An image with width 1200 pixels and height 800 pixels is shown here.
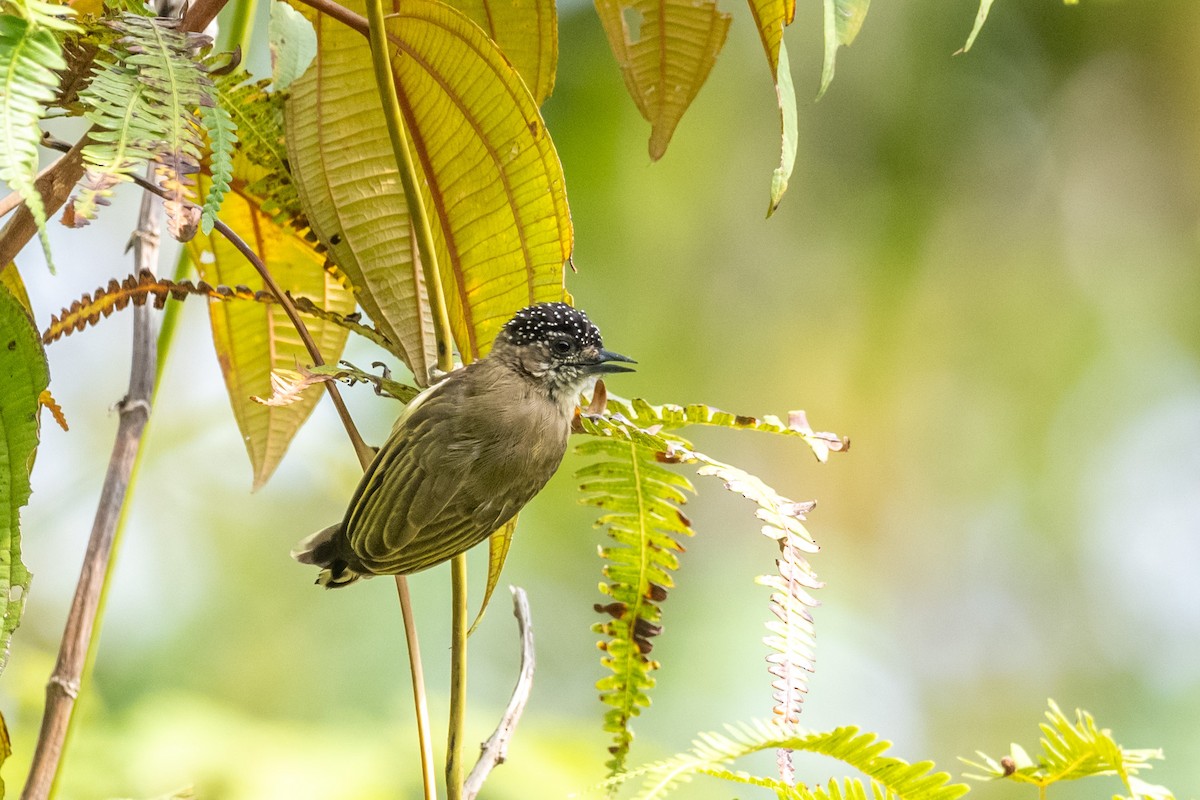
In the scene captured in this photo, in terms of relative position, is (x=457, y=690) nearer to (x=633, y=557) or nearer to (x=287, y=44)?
(x=633, y=557)

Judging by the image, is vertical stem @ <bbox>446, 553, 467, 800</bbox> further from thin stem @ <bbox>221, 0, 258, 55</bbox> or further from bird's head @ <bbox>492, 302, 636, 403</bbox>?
thin stem @ <bbox>221, 0, 258, 55</bbox>

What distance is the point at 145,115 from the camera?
88 cm

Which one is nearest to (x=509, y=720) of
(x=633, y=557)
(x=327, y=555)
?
(x=633, y=557)

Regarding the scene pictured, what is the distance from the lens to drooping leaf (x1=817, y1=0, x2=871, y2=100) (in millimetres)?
973

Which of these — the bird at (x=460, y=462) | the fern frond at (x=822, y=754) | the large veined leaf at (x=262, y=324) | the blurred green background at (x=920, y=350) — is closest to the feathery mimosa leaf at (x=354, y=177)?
the bird at (x=460, y=462)

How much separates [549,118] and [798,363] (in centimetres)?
152

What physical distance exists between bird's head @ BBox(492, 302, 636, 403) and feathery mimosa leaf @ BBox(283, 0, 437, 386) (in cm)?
19

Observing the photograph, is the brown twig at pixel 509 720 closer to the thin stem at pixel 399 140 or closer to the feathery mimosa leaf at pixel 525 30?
the thin stem at pixel 399 140

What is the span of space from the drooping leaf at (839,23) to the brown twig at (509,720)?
67 cm

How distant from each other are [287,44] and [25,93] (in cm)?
26

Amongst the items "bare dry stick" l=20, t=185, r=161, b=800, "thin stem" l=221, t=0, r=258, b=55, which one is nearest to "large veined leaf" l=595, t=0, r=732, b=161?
"thin stem" l=221, t=0, r=258, b=55

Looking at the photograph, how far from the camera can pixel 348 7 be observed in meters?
1.20

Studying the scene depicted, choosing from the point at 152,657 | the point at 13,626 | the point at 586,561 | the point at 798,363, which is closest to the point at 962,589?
the point at 798,363

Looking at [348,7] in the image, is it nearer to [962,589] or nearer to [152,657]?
[152,657]
